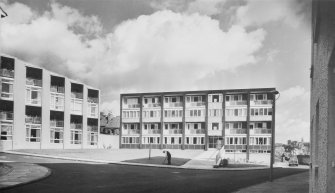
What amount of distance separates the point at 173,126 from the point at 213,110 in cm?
753

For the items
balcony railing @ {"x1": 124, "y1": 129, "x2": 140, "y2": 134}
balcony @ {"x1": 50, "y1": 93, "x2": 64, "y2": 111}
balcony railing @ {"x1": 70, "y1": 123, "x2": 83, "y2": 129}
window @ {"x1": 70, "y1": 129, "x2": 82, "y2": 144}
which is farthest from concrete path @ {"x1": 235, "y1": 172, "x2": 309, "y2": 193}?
balcony railing @ {"x1": 124, "y1": 129, "x2": 140, "y2": 134}

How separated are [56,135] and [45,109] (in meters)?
4.16

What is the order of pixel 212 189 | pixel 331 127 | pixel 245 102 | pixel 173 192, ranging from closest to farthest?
1. pixel 331 127
2. pixel 173 192
3. pixel 212 189
4. pixel 245 102

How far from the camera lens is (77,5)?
11188 mm

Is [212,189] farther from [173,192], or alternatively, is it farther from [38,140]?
[38,140]

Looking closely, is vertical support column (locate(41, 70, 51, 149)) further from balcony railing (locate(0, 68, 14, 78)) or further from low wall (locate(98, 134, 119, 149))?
low wall (locate(98, 134, 119, 149))

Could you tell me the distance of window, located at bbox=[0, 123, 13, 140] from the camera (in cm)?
4266

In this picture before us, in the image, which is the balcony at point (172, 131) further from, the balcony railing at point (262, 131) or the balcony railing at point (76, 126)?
the balcony railing at point (76, 126)

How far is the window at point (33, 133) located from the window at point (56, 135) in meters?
2.23

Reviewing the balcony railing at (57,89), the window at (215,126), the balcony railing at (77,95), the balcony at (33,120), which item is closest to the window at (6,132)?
the balcony at (33,120)

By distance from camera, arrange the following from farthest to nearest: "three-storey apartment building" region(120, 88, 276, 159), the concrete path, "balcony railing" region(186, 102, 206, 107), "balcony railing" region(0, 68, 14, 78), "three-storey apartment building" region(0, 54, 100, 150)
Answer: "balcony railing" region(186, 102, 206, 107)
"three-storey apartment building" region(120, 88, 276, 159)
"three-storey apartment building" region(0, 54, 100, 150)
"balcony railing" region(0, 68, 14, 78)
the concrete path

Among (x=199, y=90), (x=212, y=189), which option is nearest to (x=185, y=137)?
(x=199, y=90)

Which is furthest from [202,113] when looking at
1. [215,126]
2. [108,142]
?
[108,142]

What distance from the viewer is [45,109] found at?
159ft
